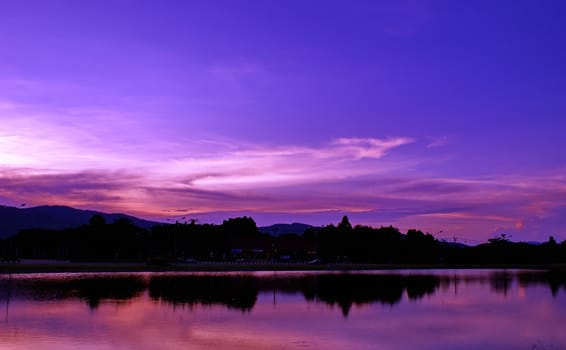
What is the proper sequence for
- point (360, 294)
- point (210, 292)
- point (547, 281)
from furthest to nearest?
1. point (547, 281)
2. point (360, 294)
3. point (210, 292)

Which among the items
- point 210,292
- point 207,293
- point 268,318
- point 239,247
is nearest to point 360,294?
point 210,292

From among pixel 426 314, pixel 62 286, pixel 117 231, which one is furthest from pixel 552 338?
pixel 117 231

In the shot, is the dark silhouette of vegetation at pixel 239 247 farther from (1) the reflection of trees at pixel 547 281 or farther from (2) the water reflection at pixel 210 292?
(2) the water reflection at pixel 210 292

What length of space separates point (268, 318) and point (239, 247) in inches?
4985

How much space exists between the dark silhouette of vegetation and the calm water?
3104 inches

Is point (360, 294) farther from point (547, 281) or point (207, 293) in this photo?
point (547, 281)

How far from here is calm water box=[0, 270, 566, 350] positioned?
2973 cm

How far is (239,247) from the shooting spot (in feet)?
541

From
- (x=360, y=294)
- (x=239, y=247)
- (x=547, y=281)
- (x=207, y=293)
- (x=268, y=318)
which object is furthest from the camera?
(x=239, y=247)

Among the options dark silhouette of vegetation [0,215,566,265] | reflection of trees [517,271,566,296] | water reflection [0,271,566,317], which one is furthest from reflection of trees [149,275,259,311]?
dark silhouette of vegetation [0,215,566,265]

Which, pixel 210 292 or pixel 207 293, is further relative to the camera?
pixel 210 292

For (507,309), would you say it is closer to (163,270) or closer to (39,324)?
(39,324)

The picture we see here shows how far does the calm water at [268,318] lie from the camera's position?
1171 inches

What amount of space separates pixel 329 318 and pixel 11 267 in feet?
210
